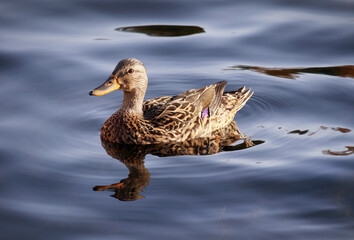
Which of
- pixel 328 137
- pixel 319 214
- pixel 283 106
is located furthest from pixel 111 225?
pixel 283 106

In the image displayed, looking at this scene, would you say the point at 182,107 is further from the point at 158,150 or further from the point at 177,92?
the point at 177,92

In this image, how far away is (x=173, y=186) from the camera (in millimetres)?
7223

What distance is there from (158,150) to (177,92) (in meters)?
2.17

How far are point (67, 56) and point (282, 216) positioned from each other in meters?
6.03

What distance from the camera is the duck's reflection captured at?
24.7 feet

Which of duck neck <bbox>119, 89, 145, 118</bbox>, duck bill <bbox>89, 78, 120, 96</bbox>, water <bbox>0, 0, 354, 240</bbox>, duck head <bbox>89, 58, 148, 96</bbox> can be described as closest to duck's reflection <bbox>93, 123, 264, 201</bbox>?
water <bbox>0, 0, 354, 240</bbox>

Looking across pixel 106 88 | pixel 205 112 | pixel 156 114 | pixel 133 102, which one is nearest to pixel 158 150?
pixel 156 114

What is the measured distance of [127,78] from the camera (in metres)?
8.73

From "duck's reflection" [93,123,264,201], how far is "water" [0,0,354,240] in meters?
0.11

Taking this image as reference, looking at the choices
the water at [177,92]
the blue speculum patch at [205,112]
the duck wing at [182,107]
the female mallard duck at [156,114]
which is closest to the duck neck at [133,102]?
the female mallard duck at [156,114]

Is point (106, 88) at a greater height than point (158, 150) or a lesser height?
greater

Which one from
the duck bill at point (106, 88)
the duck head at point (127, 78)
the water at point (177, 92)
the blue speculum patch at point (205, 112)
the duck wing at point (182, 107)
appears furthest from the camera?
the blue speculum patch at point (205, 112)

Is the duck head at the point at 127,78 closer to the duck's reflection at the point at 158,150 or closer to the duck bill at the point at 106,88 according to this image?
the duck bill at the point at 106,88

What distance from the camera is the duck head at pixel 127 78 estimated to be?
8.65 meters
